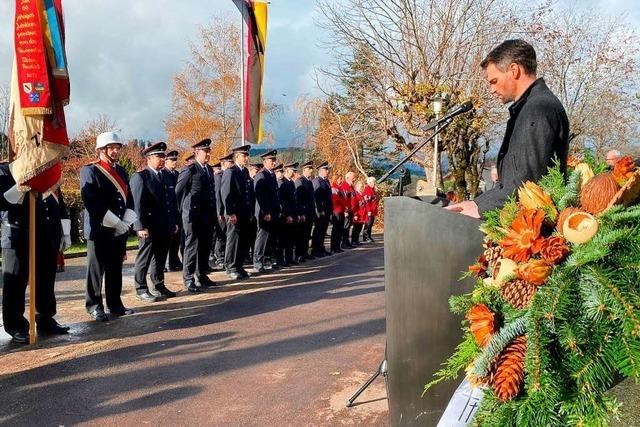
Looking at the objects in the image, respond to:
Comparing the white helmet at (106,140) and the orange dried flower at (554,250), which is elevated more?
the white helmet at (106,140)

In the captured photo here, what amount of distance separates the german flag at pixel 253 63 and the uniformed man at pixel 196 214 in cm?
200

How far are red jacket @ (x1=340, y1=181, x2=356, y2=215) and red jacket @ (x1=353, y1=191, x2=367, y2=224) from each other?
0.59 ft

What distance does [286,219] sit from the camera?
11.4 metres

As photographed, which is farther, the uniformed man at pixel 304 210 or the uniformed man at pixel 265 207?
the uniformed man at pixel 304 210

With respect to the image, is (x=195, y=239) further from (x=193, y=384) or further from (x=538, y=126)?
(x=538, y=126)

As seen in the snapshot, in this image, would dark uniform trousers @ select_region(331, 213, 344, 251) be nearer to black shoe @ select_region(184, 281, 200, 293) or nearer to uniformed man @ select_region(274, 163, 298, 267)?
uniformed man @ select_region(274, 163, 298, 267)

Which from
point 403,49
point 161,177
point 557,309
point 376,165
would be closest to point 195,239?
point 161,177

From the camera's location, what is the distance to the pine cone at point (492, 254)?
65.6 inches

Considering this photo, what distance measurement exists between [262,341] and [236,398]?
1.49 meters

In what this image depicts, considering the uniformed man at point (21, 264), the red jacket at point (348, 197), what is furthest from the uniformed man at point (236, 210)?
the red jacket at point (348, 197)

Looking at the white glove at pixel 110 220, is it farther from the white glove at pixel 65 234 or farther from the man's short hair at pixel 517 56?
the man's short hair at pixel 517 56

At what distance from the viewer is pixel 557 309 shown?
1.42m

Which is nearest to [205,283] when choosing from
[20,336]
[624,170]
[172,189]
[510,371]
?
[172,189]

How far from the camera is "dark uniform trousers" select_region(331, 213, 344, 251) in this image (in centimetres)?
1438
